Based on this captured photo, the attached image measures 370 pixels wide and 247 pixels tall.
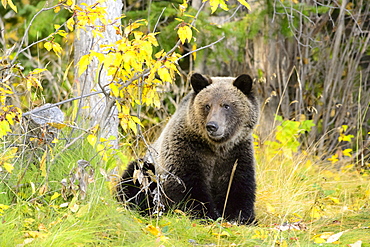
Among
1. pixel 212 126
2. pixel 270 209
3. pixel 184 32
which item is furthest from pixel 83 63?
pixel 270 209

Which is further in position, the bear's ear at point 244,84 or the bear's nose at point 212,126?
the bear's ear at point 244,84

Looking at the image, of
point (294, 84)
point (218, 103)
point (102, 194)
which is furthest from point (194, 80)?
point (294, 84)

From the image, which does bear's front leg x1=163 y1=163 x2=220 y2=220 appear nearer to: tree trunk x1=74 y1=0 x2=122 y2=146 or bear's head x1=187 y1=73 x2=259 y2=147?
bear's head x1=187 y1=73 x2=259 y2=147

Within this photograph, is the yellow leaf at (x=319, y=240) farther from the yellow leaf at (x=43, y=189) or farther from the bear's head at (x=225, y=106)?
the yellow leaf at (x=43, y=189)

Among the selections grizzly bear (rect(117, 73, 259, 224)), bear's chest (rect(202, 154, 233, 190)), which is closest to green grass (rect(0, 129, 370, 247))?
grizzly bear (rect(117, 73, 259, 224))

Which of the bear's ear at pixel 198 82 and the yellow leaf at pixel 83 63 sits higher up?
the yellow leaf at pixel 83 63

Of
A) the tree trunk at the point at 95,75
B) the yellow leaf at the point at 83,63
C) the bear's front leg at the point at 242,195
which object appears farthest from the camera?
A: the tree trunk at the point at 95,75

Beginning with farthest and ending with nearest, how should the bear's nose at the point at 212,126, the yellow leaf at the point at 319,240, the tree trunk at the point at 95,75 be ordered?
the tree trunk at the point at 95,75 → the bear's nose at the point at 212,126 → the yellow leaf at the point at 319,240

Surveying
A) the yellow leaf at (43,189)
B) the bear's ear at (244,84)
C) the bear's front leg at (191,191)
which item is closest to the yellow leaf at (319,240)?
the bear's front leg at (191,191)

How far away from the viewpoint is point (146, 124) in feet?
29.1

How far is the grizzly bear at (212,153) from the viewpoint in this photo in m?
4.90

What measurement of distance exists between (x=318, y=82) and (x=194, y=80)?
14.2ft

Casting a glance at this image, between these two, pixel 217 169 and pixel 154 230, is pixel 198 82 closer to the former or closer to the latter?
pixel 217 169

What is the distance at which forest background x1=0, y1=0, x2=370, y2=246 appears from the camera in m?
3.52
